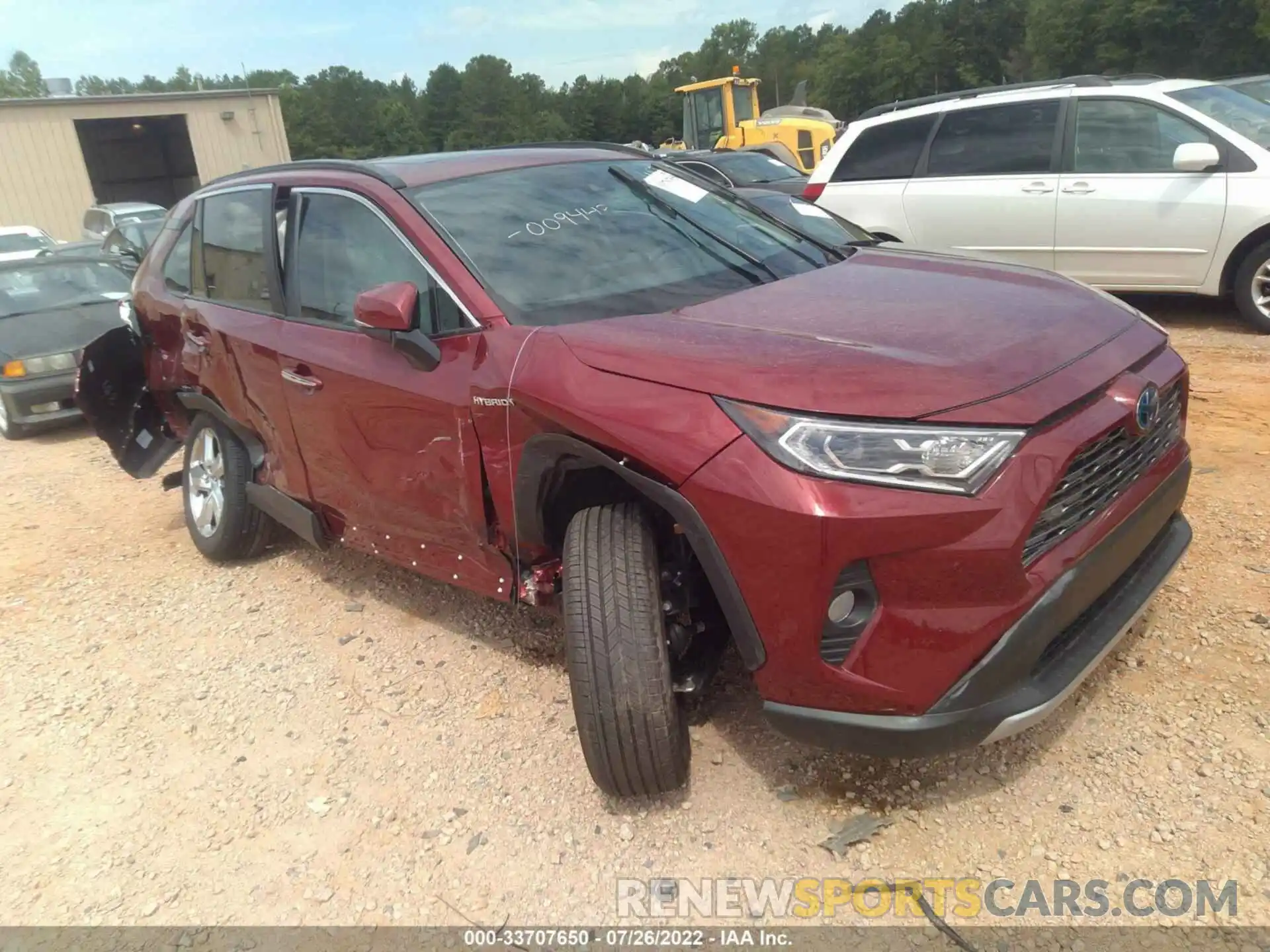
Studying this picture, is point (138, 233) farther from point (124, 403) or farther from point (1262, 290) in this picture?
point (1262, 290)

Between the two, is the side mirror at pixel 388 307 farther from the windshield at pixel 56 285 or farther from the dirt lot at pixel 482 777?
the windshield at pixel 56 285

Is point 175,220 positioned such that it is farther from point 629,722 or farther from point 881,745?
point 881,745

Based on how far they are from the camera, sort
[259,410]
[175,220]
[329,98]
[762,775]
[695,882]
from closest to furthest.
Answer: [695,882] < [762,775] < [259,410] < [175,220] < [329,98]

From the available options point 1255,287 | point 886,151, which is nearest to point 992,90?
point 886,151

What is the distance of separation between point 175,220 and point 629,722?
396cm

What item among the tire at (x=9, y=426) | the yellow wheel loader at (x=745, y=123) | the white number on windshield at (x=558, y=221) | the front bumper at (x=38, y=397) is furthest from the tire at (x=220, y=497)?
the yellow wheel loader at (x=745, y=123)

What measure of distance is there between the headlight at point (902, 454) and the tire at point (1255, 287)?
548 centimetres

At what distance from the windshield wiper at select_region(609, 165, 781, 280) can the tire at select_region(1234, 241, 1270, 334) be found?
4.77 metres

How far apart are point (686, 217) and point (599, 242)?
49 centimetres

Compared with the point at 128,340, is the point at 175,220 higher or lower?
higher

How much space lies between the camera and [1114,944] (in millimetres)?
2119

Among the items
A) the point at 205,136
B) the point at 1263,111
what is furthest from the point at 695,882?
the point at 205,136

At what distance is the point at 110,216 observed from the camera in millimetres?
20234

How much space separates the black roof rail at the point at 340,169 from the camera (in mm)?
3340
